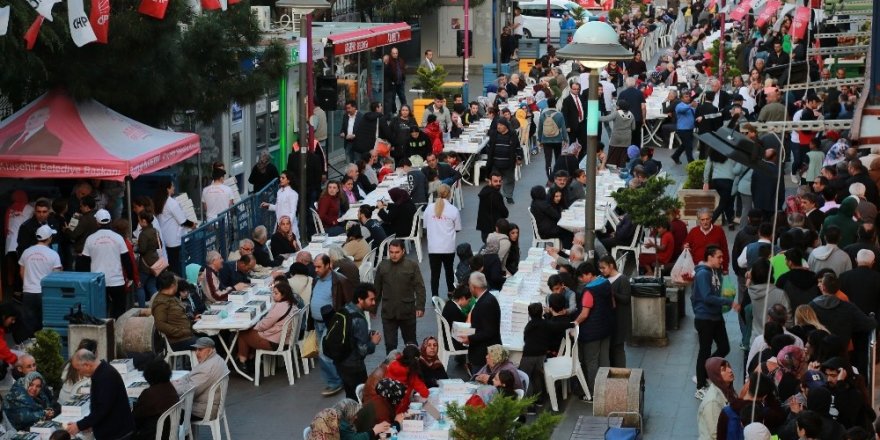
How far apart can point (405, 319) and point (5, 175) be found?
562 cm

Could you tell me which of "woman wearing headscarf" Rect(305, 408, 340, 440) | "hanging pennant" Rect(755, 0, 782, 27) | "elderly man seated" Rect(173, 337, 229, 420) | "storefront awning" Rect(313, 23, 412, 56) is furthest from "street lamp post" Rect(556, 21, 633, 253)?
"hanging pennant" Rect(755, 0, 782, 27)

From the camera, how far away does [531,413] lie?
15.1 m

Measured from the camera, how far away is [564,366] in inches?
615

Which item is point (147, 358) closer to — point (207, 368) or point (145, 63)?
point (207, 368)

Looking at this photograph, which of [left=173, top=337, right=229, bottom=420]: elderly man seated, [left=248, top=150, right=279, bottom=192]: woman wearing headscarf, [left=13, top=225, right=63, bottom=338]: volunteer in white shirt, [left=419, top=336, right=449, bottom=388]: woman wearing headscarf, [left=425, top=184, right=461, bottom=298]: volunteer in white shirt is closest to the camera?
[left=173, top=337, right=229, bottom=420]: elderly man seated

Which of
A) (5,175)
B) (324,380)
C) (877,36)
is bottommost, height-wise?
(324,380)

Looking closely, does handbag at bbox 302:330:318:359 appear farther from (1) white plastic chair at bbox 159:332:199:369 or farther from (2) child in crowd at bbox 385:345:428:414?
(2) child in crowd at bbox 385:345:428:414

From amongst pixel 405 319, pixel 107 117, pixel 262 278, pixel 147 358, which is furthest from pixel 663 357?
pixel 107 117

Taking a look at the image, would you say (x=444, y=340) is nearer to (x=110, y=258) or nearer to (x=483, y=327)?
(x=483, y=327)

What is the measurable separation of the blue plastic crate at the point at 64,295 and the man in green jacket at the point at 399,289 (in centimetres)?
301

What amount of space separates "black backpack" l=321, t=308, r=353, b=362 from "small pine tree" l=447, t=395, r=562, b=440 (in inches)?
148

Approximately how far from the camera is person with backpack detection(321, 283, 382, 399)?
15023 mm

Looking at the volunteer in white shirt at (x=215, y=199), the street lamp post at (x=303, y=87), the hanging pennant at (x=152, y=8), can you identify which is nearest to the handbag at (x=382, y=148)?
the street lamp post at (x=303, y=87)

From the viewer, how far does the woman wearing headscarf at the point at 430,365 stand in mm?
14492
